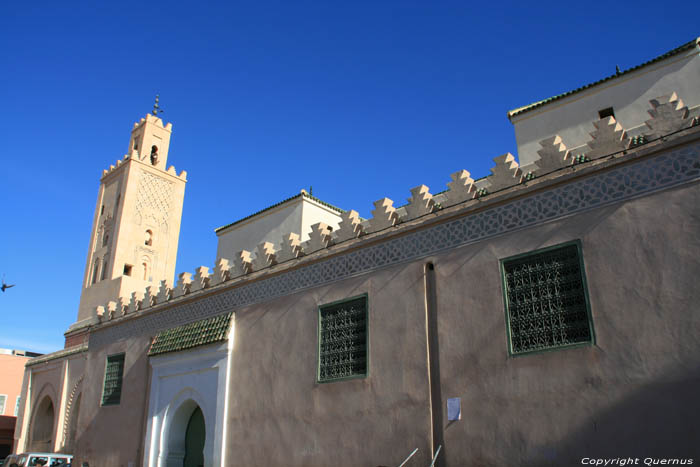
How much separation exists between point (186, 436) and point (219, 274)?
2.95 meters

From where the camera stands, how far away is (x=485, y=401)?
250 inches

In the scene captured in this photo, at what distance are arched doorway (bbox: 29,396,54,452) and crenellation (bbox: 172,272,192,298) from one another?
823 cm

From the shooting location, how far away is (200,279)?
11.1 metres

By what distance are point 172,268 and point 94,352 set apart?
416 inches

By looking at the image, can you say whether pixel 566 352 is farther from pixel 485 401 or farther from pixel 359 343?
pixel 359 343

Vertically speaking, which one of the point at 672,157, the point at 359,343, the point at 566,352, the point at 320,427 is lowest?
the point at 320,427

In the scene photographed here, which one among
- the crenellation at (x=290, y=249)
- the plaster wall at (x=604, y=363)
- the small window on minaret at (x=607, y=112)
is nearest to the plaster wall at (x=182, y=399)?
the crenellation at (x=290, y=249)

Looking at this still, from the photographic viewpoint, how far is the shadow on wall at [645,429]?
16.6 ft

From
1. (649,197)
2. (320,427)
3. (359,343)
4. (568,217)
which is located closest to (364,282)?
(359,343)

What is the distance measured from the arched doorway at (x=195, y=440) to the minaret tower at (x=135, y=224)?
11.5 metres

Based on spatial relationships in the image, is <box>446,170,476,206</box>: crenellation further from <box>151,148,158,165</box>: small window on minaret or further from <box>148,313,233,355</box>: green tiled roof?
<box>151,148,158,165</box>: small window on minaret

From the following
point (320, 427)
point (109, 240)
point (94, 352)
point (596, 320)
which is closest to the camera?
point (596, 320)

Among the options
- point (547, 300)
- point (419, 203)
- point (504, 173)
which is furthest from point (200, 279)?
point (547, 300)

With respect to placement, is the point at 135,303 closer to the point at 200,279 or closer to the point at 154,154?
the point at 200,279
